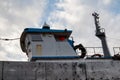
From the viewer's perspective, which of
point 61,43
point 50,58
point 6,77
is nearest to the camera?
point 6,77

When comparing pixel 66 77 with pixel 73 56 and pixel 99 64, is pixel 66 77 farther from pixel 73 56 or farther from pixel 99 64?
pixel 73 56

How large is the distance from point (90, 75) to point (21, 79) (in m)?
3.47

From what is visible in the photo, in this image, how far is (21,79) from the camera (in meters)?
9.56

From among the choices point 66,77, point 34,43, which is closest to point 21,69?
point 66,77

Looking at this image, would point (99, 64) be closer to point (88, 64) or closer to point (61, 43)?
point (88, 64)

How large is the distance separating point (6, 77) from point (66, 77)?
2.89 m

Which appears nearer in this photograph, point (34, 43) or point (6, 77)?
point (6, 77)

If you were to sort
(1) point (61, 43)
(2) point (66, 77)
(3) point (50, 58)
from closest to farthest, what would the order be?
(2) point (66, 77), (3) point (50, 58), (1) point (61, 43)

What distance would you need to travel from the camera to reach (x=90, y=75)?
10359mm

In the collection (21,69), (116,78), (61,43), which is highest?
(61,43)

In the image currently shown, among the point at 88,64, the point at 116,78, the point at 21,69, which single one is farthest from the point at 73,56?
the point at 21,69

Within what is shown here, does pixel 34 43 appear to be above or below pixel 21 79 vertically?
above

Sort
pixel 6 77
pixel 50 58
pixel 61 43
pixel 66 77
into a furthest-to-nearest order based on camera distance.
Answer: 1. pixel 61 43
2. pixel 50 58
3. pixel 66 77
4. pixel 6 77

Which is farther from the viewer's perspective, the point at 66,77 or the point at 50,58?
the point at 50,58
